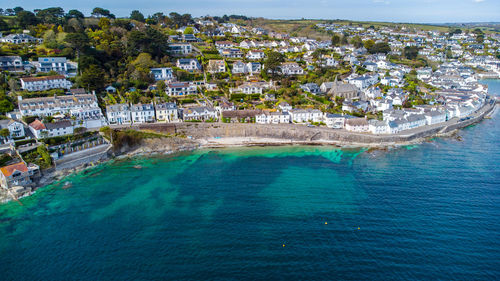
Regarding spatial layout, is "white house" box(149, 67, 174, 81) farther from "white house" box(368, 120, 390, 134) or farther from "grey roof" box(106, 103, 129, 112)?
"white house" box(368, 120, 390, 134)

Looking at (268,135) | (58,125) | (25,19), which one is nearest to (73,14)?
(25,19)

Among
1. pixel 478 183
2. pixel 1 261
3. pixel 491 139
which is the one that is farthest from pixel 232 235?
pixel 491 139

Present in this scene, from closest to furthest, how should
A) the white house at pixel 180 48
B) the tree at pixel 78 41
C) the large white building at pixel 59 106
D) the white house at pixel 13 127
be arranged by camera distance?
1. the white house at pixel 13 127
2. the large white building at pixel 59 106
3. the tree at pixel 78 41
4. the white house at pixel 180 48

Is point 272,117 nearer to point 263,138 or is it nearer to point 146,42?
point 263,138

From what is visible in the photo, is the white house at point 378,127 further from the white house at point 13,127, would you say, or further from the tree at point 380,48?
the tree at point 380,48

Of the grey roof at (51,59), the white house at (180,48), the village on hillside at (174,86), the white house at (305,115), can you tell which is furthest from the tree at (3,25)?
the white house at (305,115)

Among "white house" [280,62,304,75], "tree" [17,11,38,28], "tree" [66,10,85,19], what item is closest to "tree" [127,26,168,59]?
"white house" [280,62,304,75]

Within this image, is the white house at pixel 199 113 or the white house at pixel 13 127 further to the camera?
the white house at pixel 199 113
